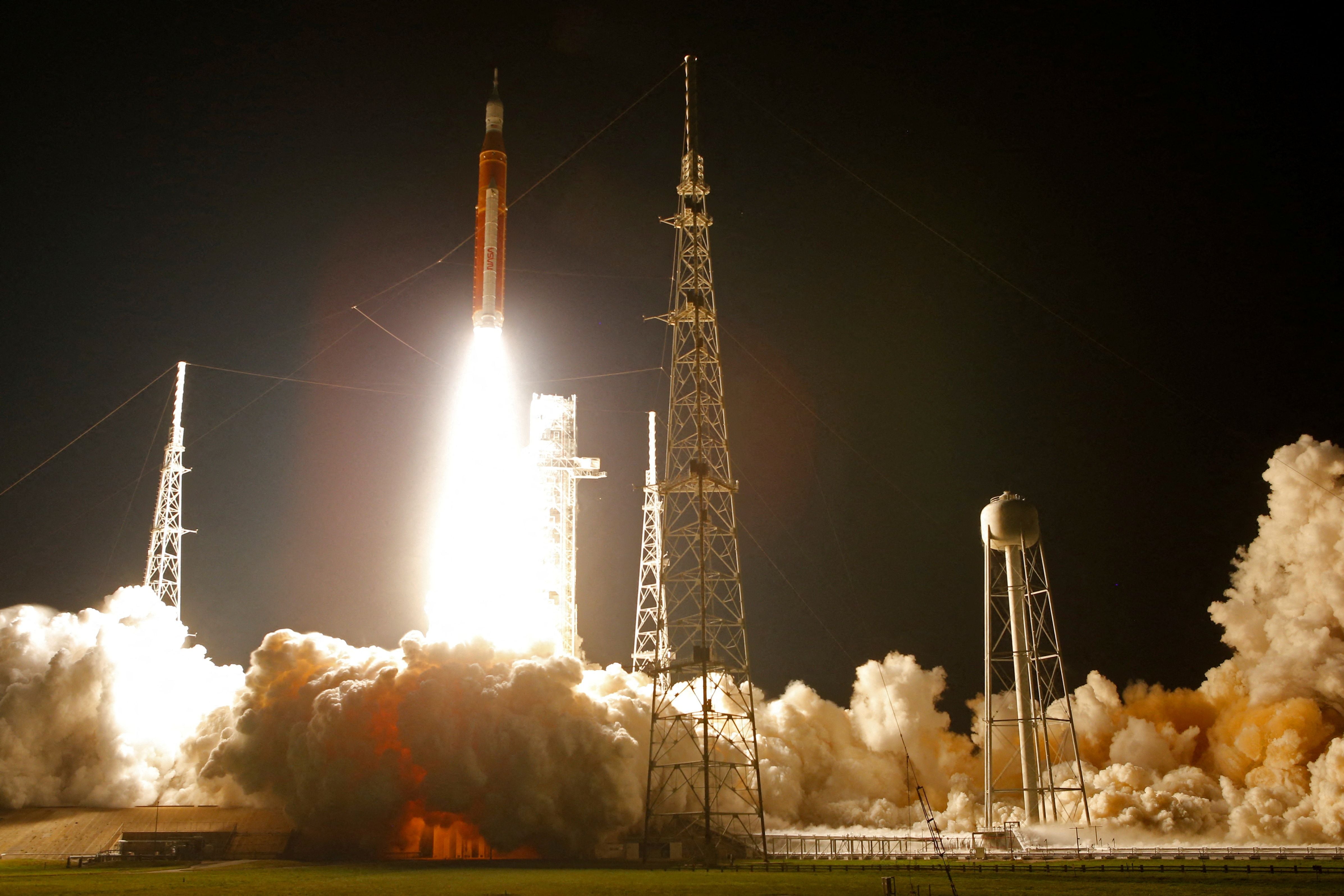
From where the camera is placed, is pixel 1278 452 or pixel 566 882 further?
pixel 1278 452

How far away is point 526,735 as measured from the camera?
41.8 meters

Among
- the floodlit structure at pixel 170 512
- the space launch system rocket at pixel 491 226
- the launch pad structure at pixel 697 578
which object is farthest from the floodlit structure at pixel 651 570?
the floodlit structure at pixel 170 512

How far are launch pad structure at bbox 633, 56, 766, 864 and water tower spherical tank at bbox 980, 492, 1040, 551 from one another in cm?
1125

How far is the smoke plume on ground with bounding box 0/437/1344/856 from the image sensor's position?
138 ft

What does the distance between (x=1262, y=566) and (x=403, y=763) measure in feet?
124

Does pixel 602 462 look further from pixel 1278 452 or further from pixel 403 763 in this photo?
pixel 1278 452

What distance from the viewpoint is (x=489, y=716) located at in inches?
1672

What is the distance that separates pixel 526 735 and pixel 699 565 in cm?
905

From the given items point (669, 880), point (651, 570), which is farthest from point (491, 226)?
point (669, 880)

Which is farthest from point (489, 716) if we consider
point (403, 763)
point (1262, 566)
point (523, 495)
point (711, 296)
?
point (1262, 566)

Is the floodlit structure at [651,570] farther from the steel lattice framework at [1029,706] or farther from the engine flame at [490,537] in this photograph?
the steel lattice framework at [1029,706]

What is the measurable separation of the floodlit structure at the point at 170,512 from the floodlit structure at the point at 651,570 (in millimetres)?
21229

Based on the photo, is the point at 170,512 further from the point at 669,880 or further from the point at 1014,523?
the point at 1014,523

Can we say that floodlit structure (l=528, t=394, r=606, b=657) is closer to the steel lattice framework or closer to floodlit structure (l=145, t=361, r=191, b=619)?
floodlit structure (l=145, t=361, r=191, b=619)
